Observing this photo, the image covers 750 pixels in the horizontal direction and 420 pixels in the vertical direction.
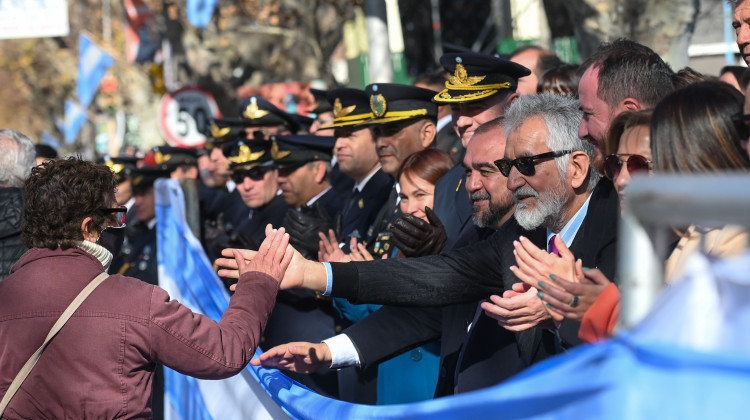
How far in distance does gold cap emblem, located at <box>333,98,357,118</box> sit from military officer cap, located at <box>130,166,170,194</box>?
3392mm

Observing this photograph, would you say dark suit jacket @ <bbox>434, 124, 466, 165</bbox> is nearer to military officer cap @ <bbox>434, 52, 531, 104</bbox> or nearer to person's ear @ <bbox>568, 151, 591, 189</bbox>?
military officer cap @ <bbox>434, 52, 531, 104</bbox>

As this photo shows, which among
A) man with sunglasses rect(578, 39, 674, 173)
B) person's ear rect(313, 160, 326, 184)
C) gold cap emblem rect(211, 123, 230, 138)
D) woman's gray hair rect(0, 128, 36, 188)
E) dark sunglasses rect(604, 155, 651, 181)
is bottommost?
gold cap emblem rect(211, 123, 230, 138)

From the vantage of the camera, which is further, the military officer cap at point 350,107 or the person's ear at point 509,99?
the military officer cap at point 350,107

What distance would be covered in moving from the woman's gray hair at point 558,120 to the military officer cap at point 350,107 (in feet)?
8.45

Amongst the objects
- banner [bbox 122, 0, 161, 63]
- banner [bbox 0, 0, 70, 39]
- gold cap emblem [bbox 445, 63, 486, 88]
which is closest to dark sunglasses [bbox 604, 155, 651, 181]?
gold cap emblem [bbox 445, 63, 486, 88]

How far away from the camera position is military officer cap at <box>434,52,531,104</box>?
540cm

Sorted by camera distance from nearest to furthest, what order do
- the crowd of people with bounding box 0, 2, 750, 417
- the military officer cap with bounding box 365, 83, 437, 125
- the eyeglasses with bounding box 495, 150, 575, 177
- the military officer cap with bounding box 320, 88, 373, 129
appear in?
the crowd of people with bounding box 0, 2, 750, 417
the eyeglasses with bounding box 495, 150, 575, 177
the military officer cap with bounding box 365, 83, 437, 125
the military officer cap with bounding box 320, 88, 373, 129

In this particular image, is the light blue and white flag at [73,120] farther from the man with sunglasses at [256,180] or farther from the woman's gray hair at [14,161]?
the woman's gray hair at [14,161]

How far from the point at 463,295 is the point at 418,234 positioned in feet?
1.64

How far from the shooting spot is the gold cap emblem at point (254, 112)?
31.6 feet

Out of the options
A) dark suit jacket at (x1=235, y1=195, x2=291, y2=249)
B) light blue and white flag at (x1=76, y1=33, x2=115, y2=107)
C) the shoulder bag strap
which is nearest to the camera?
the shoulder bag strap

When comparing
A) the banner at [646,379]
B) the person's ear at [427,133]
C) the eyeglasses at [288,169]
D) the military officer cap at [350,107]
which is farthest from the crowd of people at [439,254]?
the eyeglasses at [288,169]

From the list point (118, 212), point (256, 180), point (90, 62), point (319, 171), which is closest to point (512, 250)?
point (118, 212)

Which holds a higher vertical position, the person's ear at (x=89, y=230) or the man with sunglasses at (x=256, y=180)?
the person's ear at (x=89, y=230)
